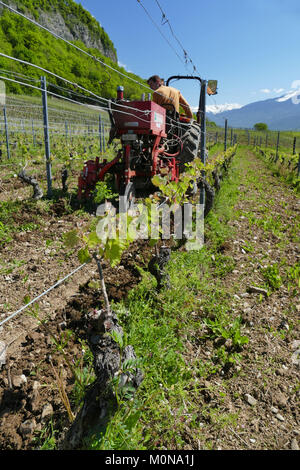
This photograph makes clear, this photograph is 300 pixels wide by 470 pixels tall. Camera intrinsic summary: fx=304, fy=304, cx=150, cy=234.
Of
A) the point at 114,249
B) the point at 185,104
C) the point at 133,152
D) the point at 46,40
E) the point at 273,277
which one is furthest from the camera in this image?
the point at 46,40

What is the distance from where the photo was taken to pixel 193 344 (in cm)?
236

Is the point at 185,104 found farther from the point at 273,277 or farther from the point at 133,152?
the point at 273,277

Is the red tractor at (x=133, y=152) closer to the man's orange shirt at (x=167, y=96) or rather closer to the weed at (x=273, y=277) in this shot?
the man's orange shirt at (x=167, y=96)

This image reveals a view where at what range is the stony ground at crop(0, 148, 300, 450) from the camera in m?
1.68

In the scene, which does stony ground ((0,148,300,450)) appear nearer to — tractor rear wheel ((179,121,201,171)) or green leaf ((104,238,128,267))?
green leaf ((104,238,128,267))

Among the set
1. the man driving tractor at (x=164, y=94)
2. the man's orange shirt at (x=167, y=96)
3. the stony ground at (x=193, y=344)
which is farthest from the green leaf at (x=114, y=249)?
the man driving tractor at (x=164, y=94)

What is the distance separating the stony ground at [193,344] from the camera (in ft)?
5.52

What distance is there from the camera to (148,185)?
529 centimetres

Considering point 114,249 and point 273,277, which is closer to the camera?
point 114,249

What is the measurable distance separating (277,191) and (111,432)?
774cm

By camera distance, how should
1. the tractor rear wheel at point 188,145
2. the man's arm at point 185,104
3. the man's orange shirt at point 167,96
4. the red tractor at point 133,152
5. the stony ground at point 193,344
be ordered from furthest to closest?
the tractor rear wheel at point 188,145 → the man's arm at point 185,104 → the man's orange shirt at point 167,96 → the red tractor at point 133,152 → the stony ground at point 193,344

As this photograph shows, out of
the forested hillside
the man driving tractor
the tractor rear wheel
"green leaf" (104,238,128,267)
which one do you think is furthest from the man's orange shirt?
the forested hillside

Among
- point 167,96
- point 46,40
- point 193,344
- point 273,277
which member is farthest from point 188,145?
point 46,40

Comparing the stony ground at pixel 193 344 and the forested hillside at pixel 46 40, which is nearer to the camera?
the stony ground at pixel 193 344
